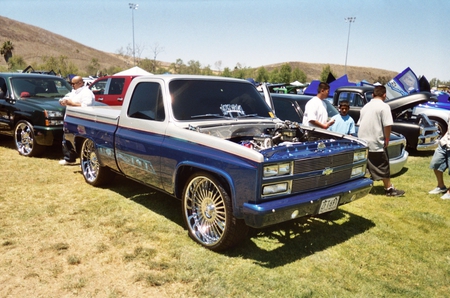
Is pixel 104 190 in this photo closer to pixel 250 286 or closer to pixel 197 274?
pixel 197 274

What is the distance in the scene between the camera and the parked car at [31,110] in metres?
7.69

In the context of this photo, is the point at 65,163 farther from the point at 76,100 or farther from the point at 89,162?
the point at 89,162

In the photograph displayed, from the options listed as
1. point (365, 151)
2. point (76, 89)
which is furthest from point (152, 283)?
point (76, 89)

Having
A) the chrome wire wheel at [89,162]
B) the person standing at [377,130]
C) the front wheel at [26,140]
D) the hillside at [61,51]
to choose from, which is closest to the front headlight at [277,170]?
the person standing at [377,130]

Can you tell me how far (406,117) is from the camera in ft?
33.7


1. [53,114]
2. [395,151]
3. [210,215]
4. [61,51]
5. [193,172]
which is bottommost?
[210,215]

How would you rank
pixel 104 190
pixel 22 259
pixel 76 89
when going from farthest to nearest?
1. pixel 76 89
2. pixel 104 190
3. pixel 22 259

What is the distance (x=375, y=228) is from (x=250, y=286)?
7.45ft

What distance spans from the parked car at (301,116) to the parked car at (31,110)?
469 cm

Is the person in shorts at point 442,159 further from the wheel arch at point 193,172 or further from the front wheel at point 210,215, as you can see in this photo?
the wheel arch at point 193,172

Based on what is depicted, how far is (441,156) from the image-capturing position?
5.99 meters

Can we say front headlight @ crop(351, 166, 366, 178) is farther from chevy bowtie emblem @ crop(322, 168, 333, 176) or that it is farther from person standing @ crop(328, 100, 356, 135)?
person standing @ crop(328, 100, 356, 135)

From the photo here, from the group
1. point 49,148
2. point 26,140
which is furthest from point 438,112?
point 26,140

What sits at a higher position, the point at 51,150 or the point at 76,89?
the point at 76,89
